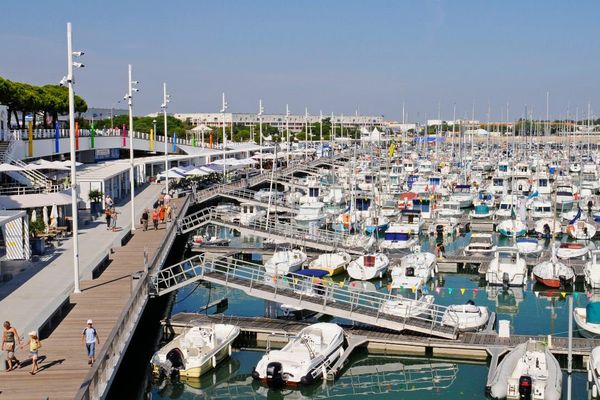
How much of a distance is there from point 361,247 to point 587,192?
3163cm

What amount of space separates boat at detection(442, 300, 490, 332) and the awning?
18.9 m

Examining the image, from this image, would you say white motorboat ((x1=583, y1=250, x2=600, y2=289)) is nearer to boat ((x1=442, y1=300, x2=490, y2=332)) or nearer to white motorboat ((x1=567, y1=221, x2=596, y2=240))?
boat ((x1=442, y1=300, x2=490, y2=332))

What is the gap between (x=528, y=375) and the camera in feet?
75.5

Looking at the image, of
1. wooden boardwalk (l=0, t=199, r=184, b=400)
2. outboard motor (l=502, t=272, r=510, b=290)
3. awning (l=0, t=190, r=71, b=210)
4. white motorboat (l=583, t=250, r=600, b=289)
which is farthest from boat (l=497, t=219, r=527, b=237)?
awning (l=0, t=190, r=71, b=210)

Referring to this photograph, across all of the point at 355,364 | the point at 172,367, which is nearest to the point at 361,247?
the point at 355,364

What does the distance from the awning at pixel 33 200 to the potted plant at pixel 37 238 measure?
926 millimetres

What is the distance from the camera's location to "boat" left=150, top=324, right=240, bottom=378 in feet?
83.0

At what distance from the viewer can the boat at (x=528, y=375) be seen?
22.7m

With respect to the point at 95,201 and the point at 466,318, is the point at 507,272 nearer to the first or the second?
the point at 466,318

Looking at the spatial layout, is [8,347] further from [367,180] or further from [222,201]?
[367,180]

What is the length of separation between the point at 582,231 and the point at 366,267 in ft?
61.6

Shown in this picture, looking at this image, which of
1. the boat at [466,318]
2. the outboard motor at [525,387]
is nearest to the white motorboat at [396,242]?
the boat at [466,318]

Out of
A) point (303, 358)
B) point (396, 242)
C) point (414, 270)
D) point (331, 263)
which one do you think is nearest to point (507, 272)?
point (414, 270)

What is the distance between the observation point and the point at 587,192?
68.7m
